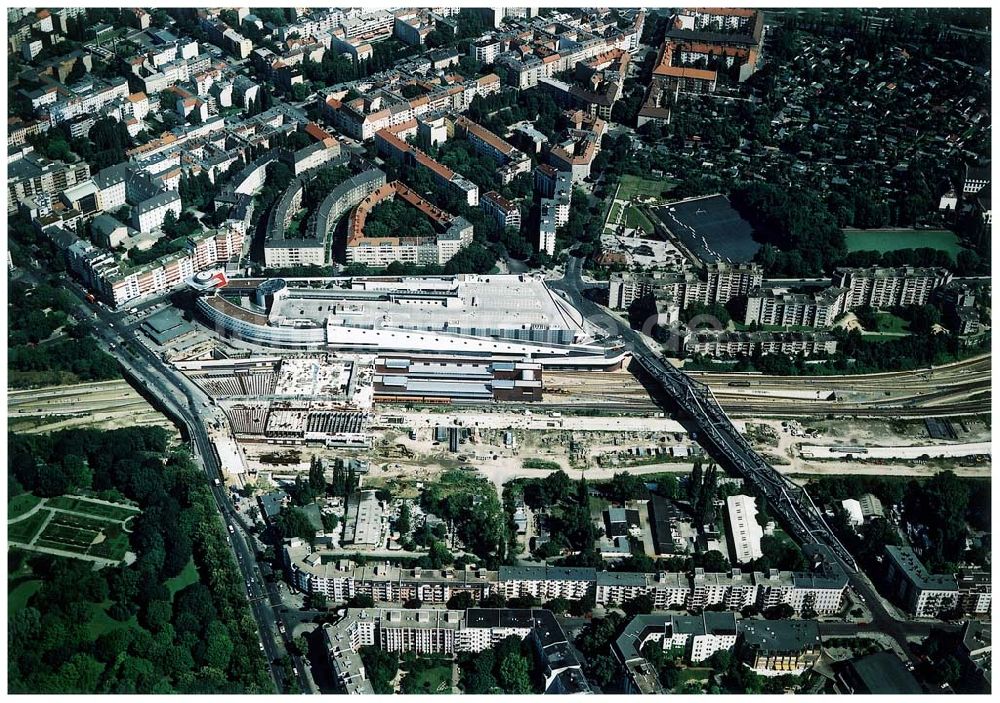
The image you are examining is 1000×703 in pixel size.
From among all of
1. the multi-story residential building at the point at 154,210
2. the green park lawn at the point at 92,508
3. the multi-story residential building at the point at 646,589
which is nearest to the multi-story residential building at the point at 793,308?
the multi-story residential building at the point at 646,589

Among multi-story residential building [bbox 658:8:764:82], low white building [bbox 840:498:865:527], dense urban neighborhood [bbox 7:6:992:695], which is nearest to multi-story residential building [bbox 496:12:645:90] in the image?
dense urban neighborhood [bbox 7:6:992:695]

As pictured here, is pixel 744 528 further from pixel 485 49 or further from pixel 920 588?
pixel 485 49

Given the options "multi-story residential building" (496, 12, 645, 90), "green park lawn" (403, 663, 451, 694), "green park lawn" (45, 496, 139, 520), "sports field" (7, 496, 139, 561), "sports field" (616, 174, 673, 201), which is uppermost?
"multi-story residential building" (496, 12, 645, 90)

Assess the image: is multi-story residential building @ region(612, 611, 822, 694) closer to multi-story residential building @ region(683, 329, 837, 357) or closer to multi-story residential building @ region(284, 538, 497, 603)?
multi-story residential building @ region(284, 538, 497, 603)

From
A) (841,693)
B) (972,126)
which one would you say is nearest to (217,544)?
(841,693)

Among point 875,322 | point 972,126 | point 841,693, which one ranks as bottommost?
point 841,693

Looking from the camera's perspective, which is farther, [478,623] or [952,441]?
[952,441]

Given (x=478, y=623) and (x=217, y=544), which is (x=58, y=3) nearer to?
(x=217, y=544)
